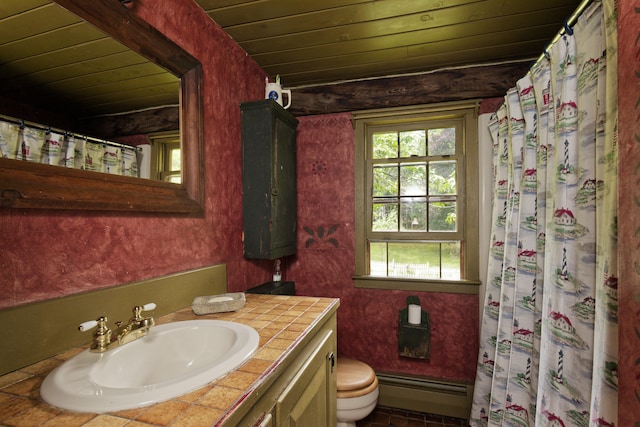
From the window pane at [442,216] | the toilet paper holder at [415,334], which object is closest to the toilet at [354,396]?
the toilet paper holder at [415,334]

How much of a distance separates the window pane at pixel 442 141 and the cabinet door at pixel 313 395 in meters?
1.53

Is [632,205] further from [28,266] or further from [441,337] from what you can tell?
[441,337]

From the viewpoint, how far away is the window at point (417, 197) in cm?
213

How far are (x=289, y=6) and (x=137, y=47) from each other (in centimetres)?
74

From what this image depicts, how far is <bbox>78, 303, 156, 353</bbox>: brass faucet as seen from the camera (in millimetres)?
804

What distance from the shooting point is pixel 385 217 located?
2326 mm

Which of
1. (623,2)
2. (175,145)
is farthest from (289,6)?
(623,2)

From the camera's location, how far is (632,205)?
0.65m

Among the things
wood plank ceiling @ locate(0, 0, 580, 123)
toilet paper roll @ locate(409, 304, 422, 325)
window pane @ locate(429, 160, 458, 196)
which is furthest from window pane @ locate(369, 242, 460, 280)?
wood plank ceiling @ locate(0, 0, 580, 123)

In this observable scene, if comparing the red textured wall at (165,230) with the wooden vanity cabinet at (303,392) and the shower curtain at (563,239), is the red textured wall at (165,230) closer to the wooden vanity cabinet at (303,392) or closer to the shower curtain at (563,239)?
the wooden vanity cabinet at (303,392)

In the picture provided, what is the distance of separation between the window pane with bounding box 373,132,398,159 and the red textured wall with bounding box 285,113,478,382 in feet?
0.65

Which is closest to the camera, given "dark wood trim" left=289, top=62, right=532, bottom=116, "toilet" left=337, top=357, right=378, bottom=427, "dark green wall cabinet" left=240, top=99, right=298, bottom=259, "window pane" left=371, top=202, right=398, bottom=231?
"toilet" left=337, top=357, right=378, bottom=427

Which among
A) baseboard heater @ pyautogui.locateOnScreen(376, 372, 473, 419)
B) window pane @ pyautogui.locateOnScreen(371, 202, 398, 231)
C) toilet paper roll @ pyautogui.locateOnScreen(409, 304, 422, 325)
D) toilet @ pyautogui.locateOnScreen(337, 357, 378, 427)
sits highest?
window pane @ pyautogui.locateOnScreen(371, 202, 398, 231)

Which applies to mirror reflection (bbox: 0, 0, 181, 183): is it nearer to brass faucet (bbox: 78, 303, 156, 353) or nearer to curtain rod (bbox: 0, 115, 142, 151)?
curtain rod (bbox: 0, 115, 142, 151)
